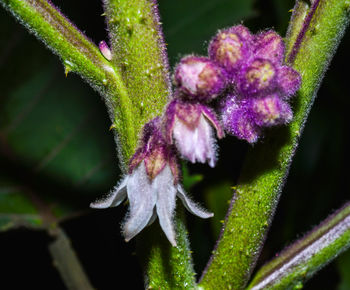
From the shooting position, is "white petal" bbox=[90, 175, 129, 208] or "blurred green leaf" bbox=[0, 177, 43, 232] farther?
"blurred green leaf" bbox=[0, 177, 43, 232]

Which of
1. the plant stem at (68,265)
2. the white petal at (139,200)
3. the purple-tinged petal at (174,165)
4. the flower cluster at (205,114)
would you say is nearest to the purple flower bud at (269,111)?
the flower cluster at (205,114)

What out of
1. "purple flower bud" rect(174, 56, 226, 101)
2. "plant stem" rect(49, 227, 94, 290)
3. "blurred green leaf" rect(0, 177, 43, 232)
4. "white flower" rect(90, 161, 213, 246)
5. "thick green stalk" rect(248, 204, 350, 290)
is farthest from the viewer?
"blurred green leaf" rect(0, 177, 43, 232)

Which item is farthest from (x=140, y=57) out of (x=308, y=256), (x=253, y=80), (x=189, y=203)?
(x=308, y=256)

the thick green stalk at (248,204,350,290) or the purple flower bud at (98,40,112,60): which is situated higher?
the purple flower bud at (98,40,112,60)

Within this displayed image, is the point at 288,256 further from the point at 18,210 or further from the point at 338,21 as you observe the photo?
the point at 18,210

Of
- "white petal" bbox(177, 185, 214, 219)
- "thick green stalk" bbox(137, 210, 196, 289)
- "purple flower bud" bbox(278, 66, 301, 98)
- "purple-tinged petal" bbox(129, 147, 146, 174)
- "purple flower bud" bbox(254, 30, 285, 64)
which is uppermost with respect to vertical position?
"purple flower bud" bbox(254, 30, 285, 64)

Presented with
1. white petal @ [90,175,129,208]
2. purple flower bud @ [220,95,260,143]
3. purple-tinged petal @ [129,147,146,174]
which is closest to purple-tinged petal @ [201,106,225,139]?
purple flower bud @ [220,95,260,143]

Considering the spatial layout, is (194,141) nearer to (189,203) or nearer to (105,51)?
(189,203)

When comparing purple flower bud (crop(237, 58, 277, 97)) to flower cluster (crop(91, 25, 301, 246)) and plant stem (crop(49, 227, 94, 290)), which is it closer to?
flower cluster (crop(91, 25, 301, 246))
